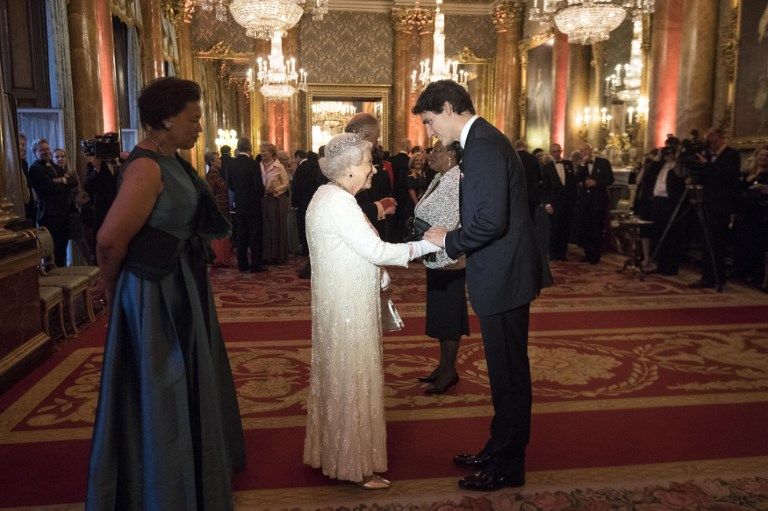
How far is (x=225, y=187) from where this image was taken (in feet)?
27.5

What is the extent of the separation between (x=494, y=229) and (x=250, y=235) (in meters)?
6.36

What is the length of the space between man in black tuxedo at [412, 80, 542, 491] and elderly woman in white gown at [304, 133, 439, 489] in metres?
0.25

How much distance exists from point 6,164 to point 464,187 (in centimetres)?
386

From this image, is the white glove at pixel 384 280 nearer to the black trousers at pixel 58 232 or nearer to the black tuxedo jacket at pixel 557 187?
the black trousers at pixel 58 232

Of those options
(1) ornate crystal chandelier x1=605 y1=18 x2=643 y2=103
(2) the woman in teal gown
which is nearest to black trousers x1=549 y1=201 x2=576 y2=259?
(1) ornate crystal chandelier x1=605 y1=18 x2=643 y2=103

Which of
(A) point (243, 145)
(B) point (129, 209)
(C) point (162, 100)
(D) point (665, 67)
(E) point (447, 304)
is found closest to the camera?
(B) point (129, 209)

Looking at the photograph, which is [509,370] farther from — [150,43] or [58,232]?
[150,43]

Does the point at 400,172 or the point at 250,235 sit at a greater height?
the point at 400,172

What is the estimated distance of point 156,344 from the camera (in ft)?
6.97

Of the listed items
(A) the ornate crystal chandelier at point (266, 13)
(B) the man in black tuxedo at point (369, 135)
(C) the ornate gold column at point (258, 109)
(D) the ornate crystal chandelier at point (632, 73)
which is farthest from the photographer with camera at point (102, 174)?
(C) the ornate gold column at point (258, 109)

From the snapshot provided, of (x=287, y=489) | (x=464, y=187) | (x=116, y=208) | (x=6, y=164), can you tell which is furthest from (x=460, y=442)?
(x=6, y=164)

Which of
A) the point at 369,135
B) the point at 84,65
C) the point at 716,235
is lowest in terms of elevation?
the point at 716,235

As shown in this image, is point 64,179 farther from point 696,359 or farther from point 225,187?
point 696,359

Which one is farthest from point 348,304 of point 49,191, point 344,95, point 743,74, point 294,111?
point 344,95
